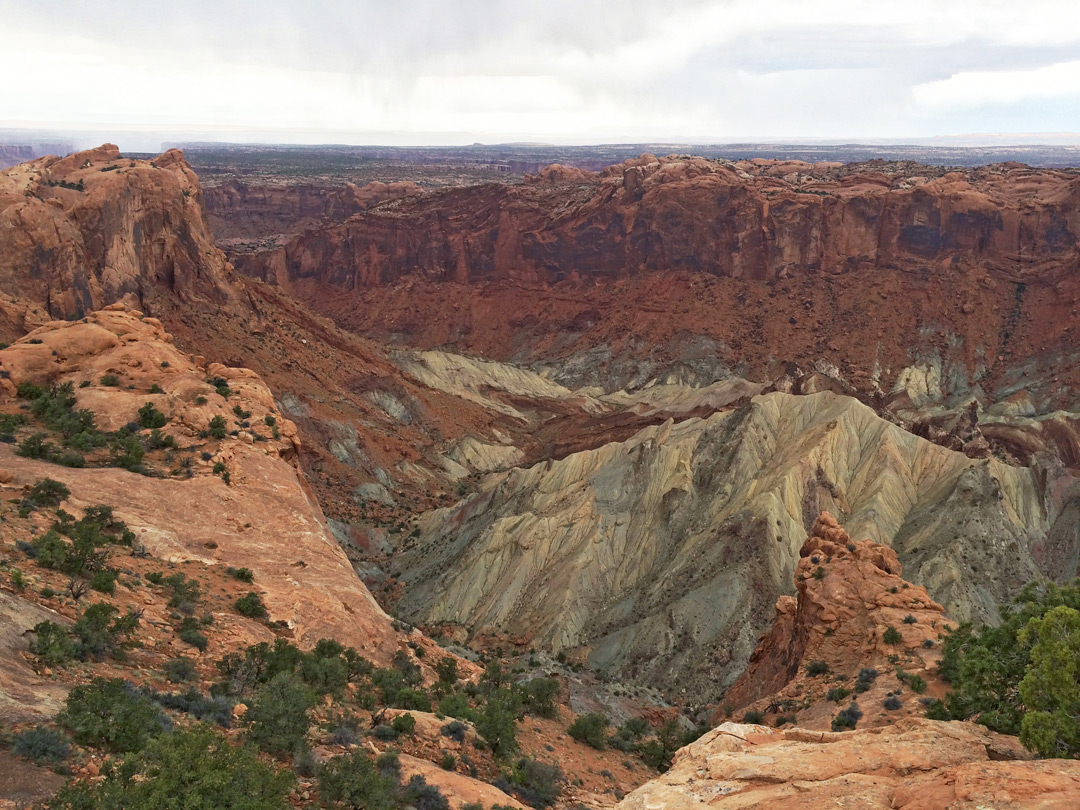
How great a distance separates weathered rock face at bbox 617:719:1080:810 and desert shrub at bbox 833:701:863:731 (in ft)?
19.1

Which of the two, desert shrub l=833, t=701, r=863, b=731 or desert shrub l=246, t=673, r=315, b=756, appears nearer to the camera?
desert shrub l=246, t=673, r=315, b=756

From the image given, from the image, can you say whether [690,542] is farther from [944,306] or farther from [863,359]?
[944,306]

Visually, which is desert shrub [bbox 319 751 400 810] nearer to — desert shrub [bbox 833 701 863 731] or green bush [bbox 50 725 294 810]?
green bush [bbox 50 725 294 810]

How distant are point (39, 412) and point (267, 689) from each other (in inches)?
808

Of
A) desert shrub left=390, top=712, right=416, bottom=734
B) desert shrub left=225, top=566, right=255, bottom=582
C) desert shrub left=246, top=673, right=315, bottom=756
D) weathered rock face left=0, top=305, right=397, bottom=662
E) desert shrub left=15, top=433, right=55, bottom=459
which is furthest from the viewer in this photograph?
desert shrub left=15, top=433, right=55, bottom=459

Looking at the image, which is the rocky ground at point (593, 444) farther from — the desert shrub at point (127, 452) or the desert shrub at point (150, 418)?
the desert shrub at point (127, 452)

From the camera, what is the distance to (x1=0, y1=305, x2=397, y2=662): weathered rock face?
24797mm

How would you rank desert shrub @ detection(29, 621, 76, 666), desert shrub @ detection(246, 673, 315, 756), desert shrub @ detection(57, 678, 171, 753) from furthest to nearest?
desert shrub @ detection(246, 673, 315, 756) → desert shrub @ detection(29, 621, 76, 666) → desert shrub @ detection(57, 678, 171, 753)

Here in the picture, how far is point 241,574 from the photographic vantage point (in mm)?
24156

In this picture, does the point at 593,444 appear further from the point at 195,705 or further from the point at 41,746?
the point at 41,746

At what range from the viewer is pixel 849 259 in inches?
3964

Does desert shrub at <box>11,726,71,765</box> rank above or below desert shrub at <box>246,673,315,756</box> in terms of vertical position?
above

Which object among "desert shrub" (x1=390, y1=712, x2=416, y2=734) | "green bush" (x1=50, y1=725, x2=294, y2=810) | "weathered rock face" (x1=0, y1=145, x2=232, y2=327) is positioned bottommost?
"desert shrub" (x1=390, y1=712, x2=416, y2=734)

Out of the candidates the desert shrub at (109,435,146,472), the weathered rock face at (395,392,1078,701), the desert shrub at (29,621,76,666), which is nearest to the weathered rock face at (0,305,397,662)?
the desert shrub at (109,435,146,472)
